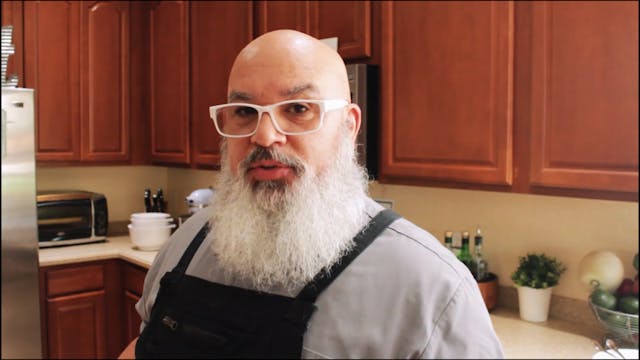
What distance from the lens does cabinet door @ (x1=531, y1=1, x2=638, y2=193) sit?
1.57m

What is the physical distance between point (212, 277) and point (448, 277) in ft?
1.33

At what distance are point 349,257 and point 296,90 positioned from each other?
0.27 meters

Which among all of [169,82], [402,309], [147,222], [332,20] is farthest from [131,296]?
[402,309]

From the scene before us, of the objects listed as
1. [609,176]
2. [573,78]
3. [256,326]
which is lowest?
Answer: [256,326]

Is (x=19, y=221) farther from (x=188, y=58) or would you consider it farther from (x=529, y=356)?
(x=529, y=356)

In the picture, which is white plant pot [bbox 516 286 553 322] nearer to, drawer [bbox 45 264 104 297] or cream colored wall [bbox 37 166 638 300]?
cream colored wall [bbox 37 166 638 300]

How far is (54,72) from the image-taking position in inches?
129

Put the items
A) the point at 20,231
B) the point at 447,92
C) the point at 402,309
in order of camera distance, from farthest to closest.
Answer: the point at 20,231 → the point at 447,92 → the point at 402,309

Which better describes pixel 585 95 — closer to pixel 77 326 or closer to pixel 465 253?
pixel 465 253

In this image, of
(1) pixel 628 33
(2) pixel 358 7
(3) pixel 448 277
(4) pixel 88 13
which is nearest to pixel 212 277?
(3) pixel 448 277

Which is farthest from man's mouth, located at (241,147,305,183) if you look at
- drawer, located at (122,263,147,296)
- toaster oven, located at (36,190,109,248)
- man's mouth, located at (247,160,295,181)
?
toaster oven, located at (36,190,109,248)

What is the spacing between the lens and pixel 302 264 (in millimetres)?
998

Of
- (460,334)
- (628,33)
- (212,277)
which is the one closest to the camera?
Answer: (460,334)

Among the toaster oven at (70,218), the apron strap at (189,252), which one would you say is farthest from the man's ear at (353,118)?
the toaster oven at (70,218)
